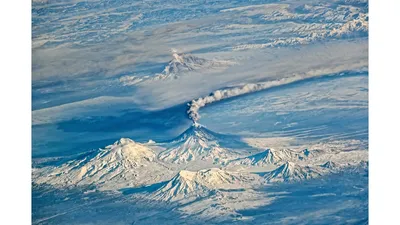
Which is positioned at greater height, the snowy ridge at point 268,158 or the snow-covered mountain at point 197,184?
the snowy ridge at point 268,158

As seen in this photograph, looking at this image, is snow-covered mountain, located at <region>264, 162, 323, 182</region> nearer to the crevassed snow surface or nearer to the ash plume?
the crevassed snow surface

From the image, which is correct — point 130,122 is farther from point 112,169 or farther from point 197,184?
point 197,184

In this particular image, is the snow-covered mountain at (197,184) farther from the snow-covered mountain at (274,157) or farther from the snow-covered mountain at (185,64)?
the snow-covered mountain at (185,64)

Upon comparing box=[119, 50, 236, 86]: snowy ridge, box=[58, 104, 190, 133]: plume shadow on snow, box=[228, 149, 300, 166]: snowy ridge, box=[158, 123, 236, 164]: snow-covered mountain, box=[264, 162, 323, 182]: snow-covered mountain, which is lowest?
box=[264, 162, 323, 182]: snow-covered mountain

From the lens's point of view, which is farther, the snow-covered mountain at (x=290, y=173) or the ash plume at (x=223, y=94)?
the ash plume at (x=223, y=94)

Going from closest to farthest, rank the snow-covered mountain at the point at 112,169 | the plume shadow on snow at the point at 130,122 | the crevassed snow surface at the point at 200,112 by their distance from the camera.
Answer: the crevassed snow surface at the point at 200,112 → the snow-covered mountain at the point at 112,169 → the plume shadow on snow at the point at 130,122

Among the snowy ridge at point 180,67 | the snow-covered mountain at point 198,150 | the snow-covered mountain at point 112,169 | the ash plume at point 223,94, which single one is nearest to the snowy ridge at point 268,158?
the snow-covered mountain at point 198,150

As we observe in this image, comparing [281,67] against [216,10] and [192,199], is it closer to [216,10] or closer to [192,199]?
[216,10]

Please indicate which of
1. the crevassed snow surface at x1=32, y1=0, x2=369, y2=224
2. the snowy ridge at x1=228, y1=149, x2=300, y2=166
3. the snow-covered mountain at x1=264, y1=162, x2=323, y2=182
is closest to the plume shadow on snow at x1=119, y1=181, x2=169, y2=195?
the crevassed snow surface at x1=32, y1=0, x2=369, y2=224
